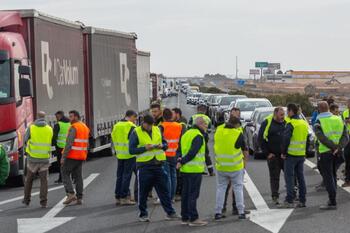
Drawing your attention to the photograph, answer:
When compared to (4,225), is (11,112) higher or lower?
higher

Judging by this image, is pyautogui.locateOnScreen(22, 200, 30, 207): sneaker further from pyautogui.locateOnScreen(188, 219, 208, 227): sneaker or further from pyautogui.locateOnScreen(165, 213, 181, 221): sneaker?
pyautogui.locateOnScreen(188, 219, 208, 227): sneaker

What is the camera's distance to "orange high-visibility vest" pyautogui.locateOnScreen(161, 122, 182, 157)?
518 inches

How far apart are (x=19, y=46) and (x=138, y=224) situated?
6.68 m

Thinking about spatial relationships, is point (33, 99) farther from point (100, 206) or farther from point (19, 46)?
point (100, 206)

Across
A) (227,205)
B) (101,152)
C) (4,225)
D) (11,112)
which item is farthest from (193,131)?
(101,152)

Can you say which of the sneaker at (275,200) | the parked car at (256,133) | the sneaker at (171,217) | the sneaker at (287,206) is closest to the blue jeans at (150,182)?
the sneaker at (171,217)

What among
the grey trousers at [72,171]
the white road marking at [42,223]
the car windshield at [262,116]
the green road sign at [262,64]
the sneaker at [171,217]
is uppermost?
the green road sign at [262,64]

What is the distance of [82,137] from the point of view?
13.8 meters

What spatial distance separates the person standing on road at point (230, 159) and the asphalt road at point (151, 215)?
0.35 meters

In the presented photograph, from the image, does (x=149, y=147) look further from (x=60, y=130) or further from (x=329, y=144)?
(x=60, y=130)

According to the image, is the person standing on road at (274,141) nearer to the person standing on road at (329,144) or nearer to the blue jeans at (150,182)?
the person standing on road at (329,144)

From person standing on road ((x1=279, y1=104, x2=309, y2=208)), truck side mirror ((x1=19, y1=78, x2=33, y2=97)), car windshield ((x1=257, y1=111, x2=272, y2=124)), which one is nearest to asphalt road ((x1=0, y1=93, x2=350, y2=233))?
person standing on road ((x1=279, y1=104, x2=309, y2=208))

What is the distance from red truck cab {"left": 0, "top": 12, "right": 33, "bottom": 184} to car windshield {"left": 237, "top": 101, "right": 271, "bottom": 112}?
1377cm

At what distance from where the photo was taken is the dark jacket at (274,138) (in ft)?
42.9
